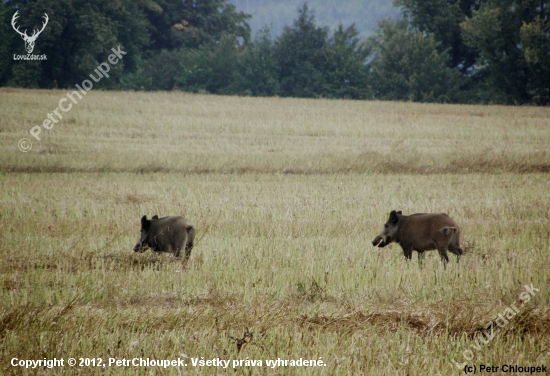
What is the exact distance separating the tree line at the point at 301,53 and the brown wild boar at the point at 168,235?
38.2m

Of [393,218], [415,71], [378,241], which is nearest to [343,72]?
[415,71]

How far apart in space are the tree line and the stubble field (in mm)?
23623

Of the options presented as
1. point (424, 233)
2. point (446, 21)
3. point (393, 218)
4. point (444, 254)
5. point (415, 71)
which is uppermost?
point (446, 21)

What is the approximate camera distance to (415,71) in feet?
181

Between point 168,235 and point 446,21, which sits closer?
point 168,235

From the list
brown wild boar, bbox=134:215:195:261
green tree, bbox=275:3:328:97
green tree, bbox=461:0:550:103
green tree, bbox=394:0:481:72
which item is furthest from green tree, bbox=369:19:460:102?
brown wild boar, bbox=134:215:195:261

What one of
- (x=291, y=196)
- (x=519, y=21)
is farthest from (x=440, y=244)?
(x=519, y=21)

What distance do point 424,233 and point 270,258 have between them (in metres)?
2.14

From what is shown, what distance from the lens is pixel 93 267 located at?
7797mm

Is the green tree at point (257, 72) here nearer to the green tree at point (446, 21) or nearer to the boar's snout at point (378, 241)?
the green tree at point (446, 21)

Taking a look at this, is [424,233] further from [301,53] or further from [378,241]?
[301,53]

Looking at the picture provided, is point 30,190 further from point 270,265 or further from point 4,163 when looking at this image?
point 270,265

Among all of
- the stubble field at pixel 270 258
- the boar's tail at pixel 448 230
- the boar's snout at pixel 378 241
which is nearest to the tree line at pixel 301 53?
the stubble field at pixel 270 258

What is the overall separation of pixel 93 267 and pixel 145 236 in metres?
0.89
